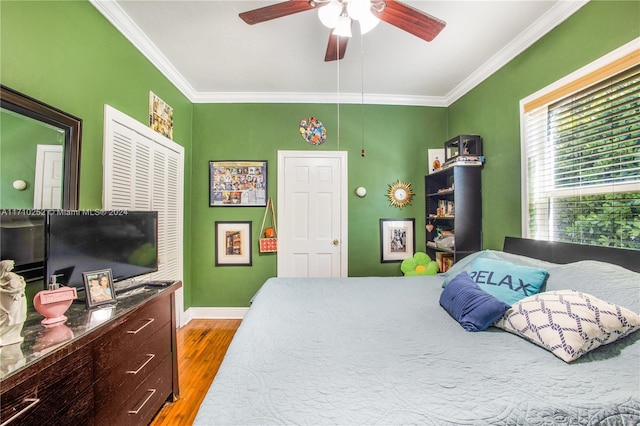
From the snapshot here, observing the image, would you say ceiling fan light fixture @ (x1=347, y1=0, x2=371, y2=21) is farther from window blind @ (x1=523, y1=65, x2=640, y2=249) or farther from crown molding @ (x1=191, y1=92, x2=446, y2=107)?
crown molding @ (x1=191, y1=92, x2=446, y2=107)

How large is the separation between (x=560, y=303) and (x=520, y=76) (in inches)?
79.3

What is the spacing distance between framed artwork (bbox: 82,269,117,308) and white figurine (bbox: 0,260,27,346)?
0.98 ft

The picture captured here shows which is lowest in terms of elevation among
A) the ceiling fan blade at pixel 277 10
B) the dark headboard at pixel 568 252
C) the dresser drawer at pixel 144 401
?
the dresser drawer at pixel 144 401

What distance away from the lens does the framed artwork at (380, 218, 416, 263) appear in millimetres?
3412

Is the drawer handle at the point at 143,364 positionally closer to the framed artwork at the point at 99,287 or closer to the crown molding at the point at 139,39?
the framed artwork at the point at 99,287

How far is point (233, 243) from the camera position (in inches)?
132

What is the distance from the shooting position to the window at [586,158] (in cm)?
150

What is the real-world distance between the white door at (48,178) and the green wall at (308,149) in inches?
71.7

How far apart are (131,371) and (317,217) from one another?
7.67 ft

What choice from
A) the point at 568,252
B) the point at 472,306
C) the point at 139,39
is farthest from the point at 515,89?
the point at 139,39

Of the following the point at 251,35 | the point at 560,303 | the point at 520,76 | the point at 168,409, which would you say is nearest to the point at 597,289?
the point at 560,303

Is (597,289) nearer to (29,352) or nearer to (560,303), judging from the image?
(560,303)

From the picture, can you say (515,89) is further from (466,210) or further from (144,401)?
(144,401)

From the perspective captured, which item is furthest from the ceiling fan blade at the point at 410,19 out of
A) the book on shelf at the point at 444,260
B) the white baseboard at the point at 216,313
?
the white baseboard at the point at 216,313
